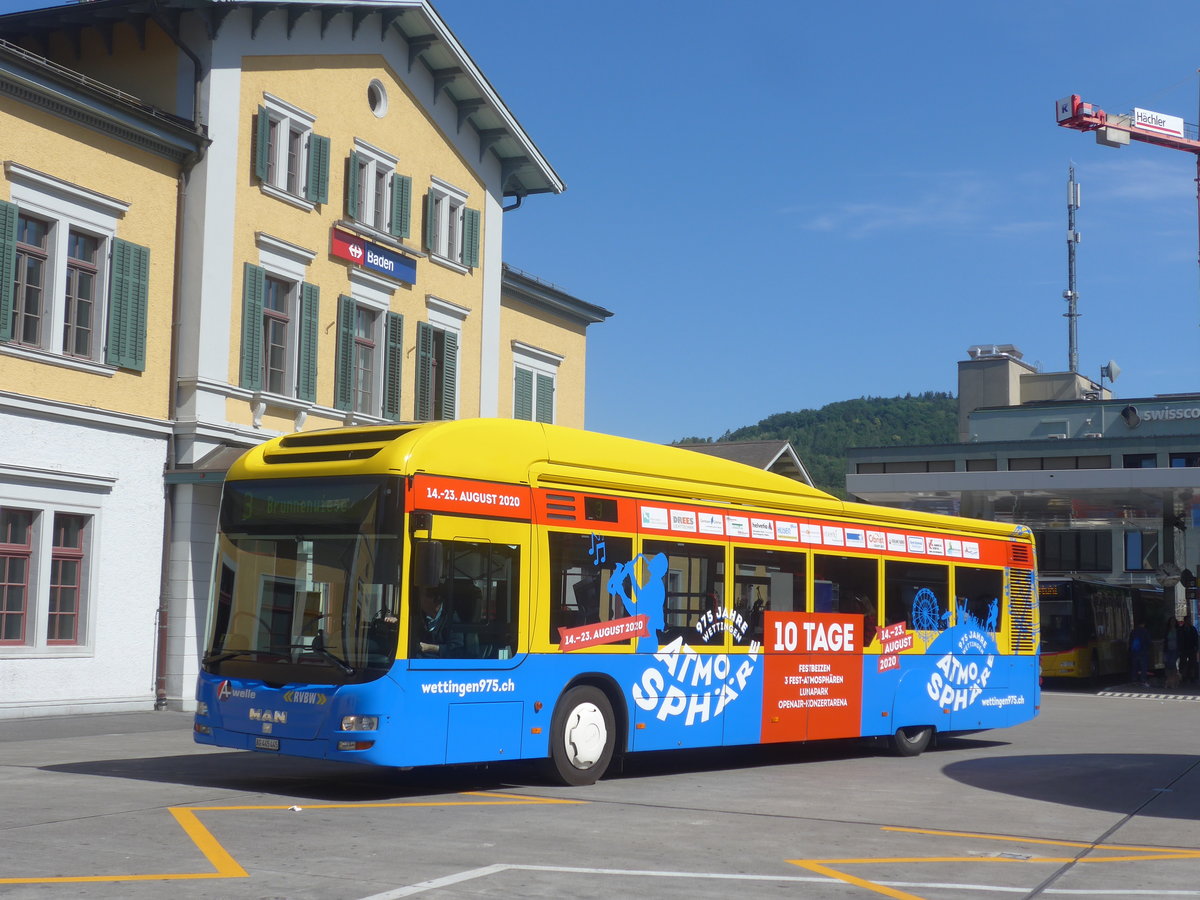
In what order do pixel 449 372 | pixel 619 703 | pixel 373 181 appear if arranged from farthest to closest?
pixel 449 372 → pixel 373 181 → pixel 619 703

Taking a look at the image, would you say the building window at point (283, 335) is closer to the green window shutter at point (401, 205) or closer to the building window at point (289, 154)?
the building window at point (289, 154)

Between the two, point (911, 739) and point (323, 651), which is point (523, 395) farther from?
point (323, 651)

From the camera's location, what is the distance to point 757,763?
52.8 feet

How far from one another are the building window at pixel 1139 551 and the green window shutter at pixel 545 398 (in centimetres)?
4714

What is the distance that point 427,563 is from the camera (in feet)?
37.6

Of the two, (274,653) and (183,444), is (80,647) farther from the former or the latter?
(274,653)

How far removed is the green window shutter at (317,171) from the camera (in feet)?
80.7

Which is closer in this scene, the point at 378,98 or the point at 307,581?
the point at 307,581

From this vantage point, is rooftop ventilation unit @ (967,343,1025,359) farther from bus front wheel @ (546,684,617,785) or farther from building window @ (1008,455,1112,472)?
bus front wheel @ (546,684,617,785)

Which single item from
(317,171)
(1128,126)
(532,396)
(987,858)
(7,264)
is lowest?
(987,858)

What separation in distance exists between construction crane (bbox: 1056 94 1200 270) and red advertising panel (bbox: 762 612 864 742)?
81.0m

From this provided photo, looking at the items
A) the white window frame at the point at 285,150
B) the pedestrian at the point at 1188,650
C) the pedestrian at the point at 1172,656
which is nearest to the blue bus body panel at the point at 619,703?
the white window frame at the point at 285,150

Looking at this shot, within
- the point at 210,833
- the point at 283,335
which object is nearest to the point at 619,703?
the point at 210,833

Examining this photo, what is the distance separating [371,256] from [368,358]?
5.93 ft
